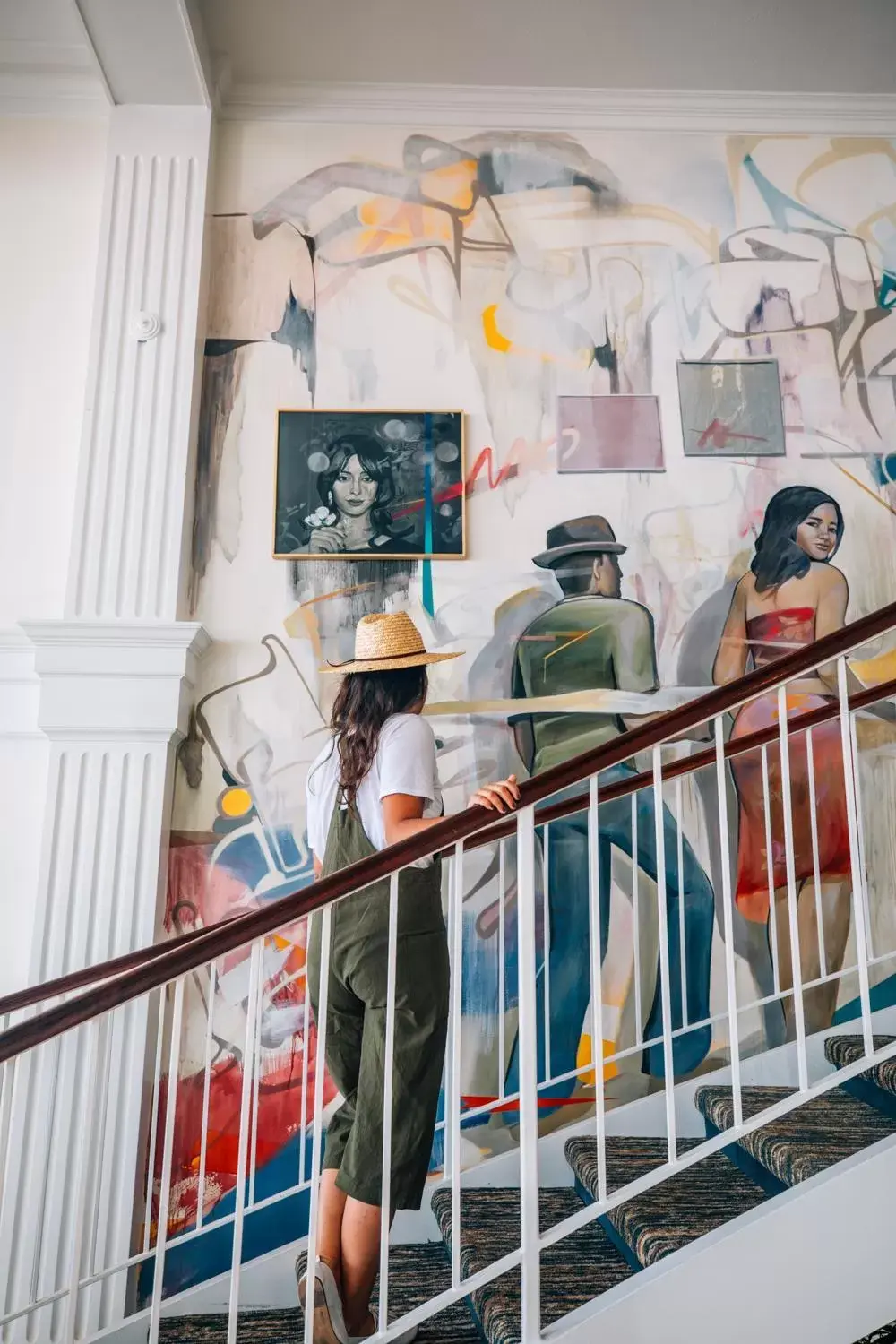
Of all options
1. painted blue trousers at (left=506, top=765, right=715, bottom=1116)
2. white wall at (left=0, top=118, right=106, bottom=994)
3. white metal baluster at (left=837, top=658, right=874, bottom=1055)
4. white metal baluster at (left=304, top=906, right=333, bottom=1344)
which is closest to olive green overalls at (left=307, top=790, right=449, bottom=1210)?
white metal baluster at (left=304, top=906, right=333, bottom=1344)

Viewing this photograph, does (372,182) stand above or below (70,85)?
below

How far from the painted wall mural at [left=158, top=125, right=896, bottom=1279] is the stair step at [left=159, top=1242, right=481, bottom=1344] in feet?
1.25

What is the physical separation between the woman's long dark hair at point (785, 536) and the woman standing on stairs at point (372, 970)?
63.3 inches

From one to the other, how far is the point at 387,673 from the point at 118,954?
53.7 inches

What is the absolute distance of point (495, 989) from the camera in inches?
121

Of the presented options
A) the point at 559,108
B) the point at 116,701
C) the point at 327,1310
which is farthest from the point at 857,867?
the point at 559,108

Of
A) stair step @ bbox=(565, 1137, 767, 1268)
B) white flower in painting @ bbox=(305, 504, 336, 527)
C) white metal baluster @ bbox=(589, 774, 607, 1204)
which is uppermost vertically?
white flower in painting @ bbox=(305, 504, 336, 527)

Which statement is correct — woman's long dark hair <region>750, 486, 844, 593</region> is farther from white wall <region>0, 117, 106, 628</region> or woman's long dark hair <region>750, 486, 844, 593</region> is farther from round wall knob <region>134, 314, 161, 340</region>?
white wall <region>0, 117, 106, 628</region>

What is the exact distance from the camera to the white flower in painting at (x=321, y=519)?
3.34 meters

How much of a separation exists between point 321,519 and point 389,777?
1529mm

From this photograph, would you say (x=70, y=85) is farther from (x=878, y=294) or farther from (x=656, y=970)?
(x=656, y=970)

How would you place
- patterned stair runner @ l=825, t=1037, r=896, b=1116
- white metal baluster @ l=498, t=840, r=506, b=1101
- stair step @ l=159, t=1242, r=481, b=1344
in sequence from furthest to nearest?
1. white metal baluster @ l=498, t=840, r=506, b=1101
2. patterned stair runner @ l=825, t=1037, r=896, b=1116
3. stair step @ l=159, t=1242, r=481, b=1344

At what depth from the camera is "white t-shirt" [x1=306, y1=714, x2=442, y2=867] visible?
6.71 ft

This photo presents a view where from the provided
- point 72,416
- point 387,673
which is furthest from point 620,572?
point 72,416
